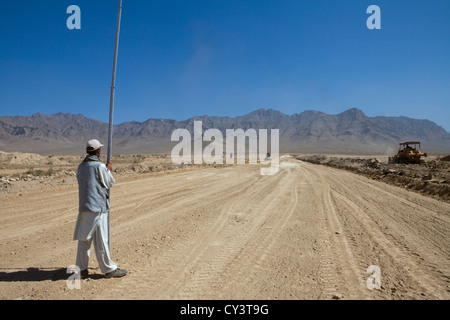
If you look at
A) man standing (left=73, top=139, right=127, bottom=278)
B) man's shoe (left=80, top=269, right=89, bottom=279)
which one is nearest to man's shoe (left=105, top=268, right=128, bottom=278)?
man standing (left=73, top=139, right=127, bottom=278)

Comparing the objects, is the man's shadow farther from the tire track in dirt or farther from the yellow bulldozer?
the yellow bulldozer

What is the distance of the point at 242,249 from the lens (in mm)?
4977

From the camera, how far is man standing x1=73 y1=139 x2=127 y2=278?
3.75 metres

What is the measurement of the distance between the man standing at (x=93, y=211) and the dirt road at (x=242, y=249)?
28 centimetres

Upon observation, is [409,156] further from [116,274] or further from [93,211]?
[93,211]

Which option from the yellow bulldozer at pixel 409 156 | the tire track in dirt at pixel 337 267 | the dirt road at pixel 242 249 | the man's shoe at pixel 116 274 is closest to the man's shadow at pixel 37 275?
the dirt road at pixel 242 249

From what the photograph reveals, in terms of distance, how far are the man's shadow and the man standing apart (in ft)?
0.97

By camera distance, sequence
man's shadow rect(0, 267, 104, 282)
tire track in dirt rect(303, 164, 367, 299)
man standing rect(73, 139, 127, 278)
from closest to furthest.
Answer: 1. tire track in dirt rect(303, 164, 367, 299)
2. man standing rect(73, 139, 127, 278)
3. man's shadow rect(0, 267, 104, 282)

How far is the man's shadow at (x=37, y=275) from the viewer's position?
3.87 metres

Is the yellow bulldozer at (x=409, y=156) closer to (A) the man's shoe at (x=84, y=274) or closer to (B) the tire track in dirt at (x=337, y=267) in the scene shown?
(B) the tire track in dirt at (x=337, y=267)

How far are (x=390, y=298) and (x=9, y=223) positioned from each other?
27.3ft
